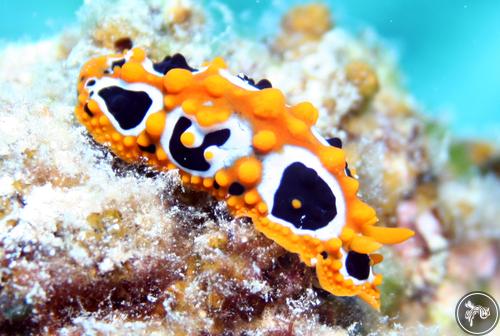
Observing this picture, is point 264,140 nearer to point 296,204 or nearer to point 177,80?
point 296,204

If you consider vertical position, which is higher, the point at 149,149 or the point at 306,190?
the point at 306,190

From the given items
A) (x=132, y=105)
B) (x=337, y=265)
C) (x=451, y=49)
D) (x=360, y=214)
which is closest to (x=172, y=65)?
(x=132, y=105)

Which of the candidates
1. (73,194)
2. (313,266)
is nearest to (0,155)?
(73,194)

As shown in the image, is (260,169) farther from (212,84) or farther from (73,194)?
(73,194)

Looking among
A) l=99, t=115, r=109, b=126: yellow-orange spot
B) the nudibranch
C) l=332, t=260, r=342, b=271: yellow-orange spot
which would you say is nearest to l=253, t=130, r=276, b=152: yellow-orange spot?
the nudibranch

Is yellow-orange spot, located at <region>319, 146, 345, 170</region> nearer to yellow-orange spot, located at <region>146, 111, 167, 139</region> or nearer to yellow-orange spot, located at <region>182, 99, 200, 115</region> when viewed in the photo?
yellow-orange spot, located at <region>182, 99, 200, 115</region>
